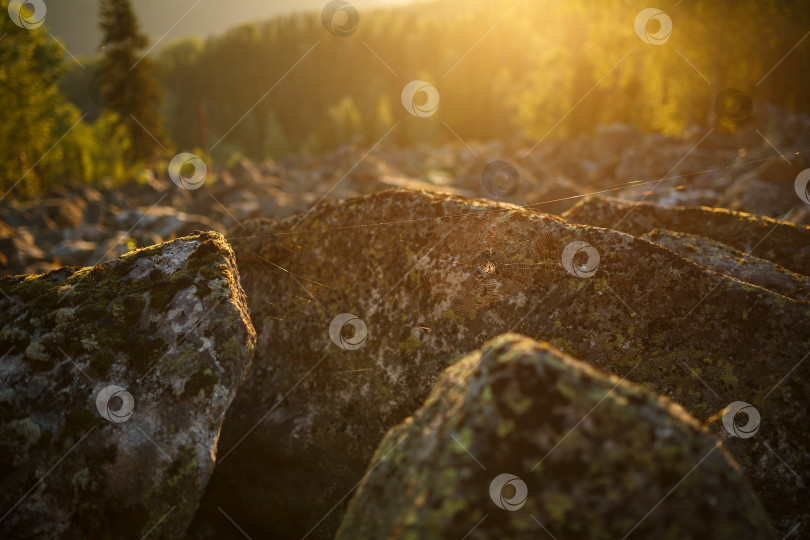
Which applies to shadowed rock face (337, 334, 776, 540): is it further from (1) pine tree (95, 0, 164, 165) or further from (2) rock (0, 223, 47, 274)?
(1) pine tree (95, 0, 164, 165)

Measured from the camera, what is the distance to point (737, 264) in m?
6.65

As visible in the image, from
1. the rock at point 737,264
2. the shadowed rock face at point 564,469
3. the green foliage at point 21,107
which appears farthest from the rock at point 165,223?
the green foliage at point 21,107

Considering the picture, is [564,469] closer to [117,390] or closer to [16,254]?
[117,390]

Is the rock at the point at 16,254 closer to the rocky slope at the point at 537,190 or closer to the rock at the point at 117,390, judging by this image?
the rocky slope at the point at 537,190

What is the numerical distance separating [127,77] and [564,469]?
6367 centimetres

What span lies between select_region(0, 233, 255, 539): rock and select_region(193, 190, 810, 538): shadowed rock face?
54.2 inches

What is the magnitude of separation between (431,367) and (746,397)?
3.71m

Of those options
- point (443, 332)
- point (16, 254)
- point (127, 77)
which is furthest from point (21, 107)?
point (443, 332)

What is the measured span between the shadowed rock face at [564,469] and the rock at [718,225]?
5.92 metres

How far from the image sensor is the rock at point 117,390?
14.6 feet

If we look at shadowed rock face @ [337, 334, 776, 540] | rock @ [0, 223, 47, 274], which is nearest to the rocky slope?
rock @ [0, 223, 47, 274]

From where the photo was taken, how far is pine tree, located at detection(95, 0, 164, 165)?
50.4 m

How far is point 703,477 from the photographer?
289cm

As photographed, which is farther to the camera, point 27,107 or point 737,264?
point 27,107
